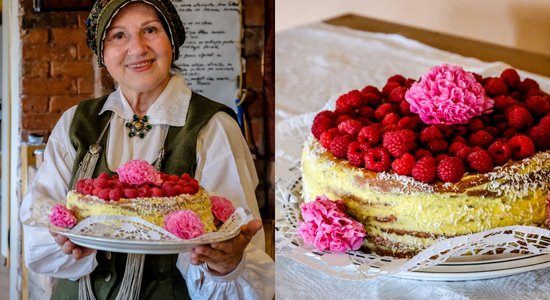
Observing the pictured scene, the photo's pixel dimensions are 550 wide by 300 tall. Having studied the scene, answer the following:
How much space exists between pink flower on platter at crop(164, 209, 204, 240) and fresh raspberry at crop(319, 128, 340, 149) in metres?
0.25

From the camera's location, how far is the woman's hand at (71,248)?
67 cm

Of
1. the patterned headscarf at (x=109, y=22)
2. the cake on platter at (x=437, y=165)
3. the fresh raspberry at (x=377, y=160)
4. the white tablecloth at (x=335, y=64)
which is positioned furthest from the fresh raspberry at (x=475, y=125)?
the patterned headscarf at (x=109, y=22)

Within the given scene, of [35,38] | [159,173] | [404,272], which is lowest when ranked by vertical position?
[404,272]

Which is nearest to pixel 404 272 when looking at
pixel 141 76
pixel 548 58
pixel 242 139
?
pixel 242 139

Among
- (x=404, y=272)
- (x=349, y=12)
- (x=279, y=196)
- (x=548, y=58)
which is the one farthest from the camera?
(x=349, y=12)

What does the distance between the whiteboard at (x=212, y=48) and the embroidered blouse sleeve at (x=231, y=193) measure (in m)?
0.03

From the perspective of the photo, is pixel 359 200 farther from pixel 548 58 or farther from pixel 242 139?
pixel 548 58

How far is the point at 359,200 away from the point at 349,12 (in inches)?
32.1

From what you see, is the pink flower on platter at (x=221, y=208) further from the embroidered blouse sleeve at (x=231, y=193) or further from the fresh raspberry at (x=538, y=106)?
the fresh raspberry at (x=538, y=106)

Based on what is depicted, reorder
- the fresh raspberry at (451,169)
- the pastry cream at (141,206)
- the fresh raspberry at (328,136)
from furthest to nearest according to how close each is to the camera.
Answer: the fresh raspberry at (328,136)
the fresh raspberry at (451,169)
the pastry cream at (141,206)

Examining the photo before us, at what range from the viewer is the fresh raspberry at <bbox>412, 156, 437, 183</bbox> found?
77cm

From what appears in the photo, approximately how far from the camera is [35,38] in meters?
0.71

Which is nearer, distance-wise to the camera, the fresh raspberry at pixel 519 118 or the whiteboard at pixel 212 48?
the whiteboard at pixel 212 48

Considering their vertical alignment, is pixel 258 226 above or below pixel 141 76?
below
